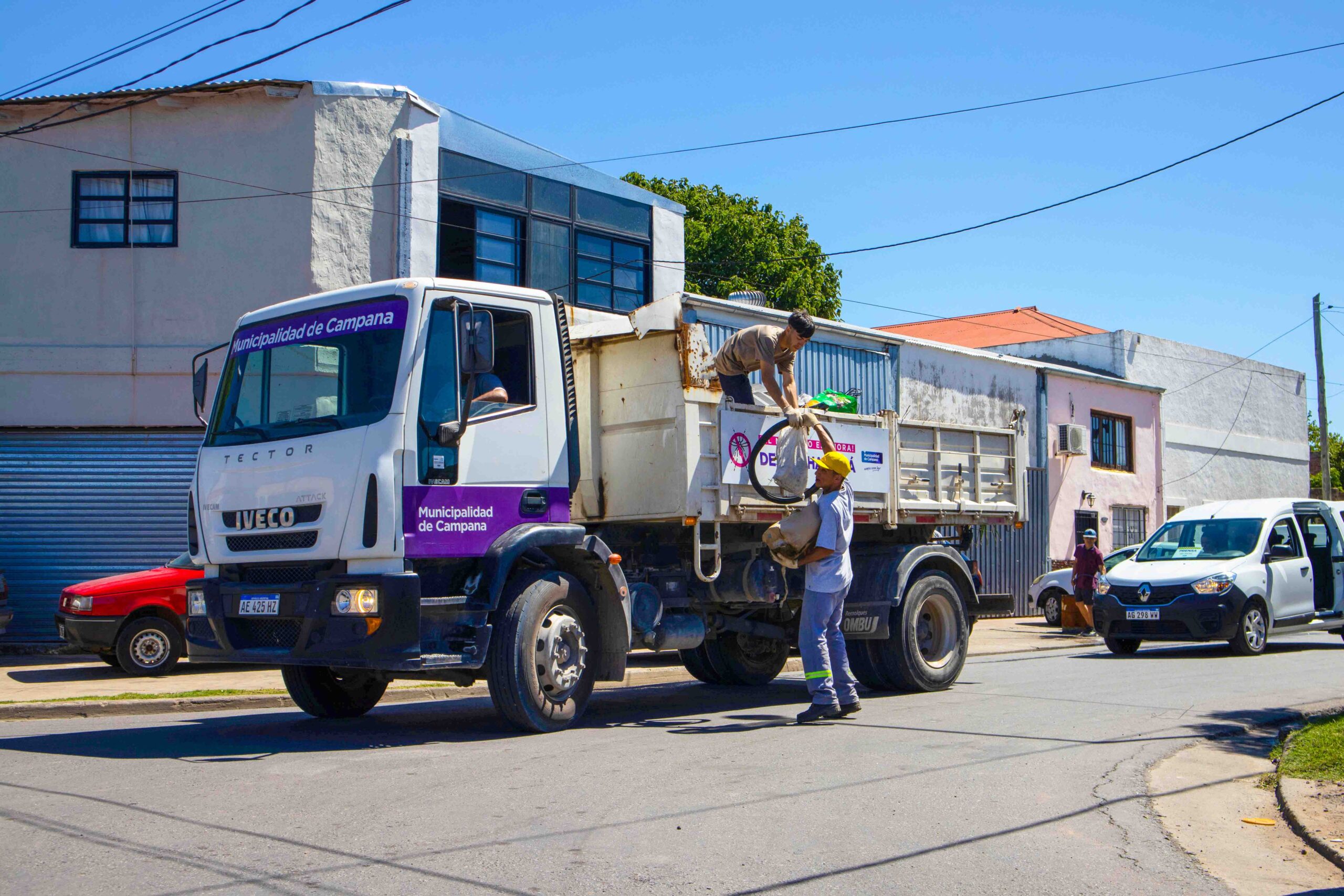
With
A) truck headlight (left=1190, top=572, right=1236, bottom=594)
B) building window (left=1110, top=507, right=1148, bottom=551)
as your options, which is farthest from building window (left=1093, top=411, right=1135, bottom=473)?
truck headlight (left=1190, top=572, right=1236, bottom=594)

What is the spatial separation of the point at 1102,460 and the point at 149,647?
20.7 metres

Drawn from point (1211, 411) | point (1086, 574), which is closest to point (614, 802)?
point (1086, 574)

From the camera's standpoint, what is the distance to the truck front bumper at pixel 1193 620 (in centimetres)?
1351

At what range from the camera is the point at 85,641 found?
40.2ft

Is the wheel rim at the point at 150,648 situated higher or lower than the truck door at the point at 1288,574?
lower

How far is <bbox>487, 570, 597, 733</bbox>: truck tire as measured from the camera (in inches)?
291

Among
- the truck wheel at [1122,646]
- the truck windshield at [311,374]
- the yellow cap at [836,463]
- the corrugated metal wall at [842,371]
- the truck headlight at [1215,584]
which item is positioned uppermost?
the corrugated metal wall at [842,371]

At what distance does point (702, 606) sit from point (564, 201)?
36.5 feet

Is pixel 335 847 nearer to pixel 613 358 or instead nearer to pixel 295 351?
pixel 295 351

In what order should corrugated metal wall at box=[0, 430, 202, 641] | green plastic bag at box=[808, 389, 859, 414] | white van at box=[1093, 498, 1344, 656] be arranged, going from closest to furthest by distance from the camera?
green plastic bag at box=[808, 389, 859, 414]
white van at box=[1093, 498, 1344, 656]
corrugated metal wall at box=[0, 430, 202, 641]

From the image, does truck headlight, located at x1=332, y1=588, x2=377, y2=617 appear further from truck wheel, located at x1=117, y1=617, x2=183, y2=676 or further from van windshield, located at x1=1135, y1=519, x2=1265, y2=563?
van windshield, located at x1=1135, y1=519, x2=1265, y2=563

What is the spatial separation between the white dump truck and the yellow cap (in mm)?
635

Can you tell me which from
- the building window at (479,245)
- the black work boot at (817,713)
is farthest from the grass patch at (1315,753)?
the building window at (479,245)

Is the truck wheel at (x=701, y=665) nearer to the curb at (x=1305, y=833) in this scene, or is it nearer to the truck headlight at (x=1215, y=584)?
the curb at (x=1305, y=833)
